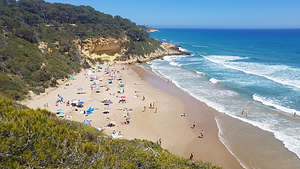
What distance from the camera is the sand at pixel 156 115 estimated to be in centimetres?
1386

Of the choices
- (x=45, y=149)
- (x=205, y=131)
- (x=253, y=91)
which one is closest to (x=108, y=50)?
(x=253, y=91)

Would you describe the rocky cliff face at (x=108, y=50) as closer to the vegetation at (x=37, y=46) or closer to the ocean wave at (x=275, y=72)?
the vegetation at (x=37, y=46)

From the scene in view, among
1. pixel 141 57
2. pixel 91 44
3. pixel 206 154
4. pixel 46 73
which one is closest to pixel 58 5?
pixel 91 44

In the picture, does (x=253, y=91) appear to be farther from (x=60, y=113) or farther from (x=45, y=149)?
(x=45, y=149)

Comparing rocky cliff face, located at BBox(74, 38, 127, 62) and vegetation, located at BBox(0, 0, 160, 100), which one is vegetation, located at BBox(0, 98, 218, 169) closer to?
vegetation, located at BBox(0, 0, 160, 100)

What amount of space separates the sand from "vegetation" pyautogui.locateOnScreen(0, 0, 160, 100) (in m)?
2.08

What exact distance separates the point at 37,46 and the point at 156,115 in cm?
2141

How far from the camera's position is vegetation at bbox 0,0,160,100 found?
20953 millimetres

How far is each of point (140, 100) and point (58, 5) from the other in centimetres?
4630

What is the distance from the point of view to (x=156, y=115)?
18.8 m

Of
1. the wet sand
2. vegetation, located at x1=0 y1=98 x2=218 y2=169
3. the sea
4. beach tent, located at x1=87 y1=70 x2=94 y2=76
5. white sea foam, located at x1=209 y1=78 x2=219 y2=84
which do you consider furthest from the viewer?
beach tent, located at x1=87 y1=70 x2=94 y2=76

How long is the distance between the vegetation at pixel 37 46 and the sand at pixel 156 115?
2.08 m

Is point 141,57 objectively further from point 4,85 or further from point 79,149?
point 79,149

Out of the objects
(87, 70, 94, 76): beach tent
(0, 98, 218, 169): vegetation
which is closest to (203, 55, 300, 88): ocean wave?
(87, 70, 94, 76): beach tent
